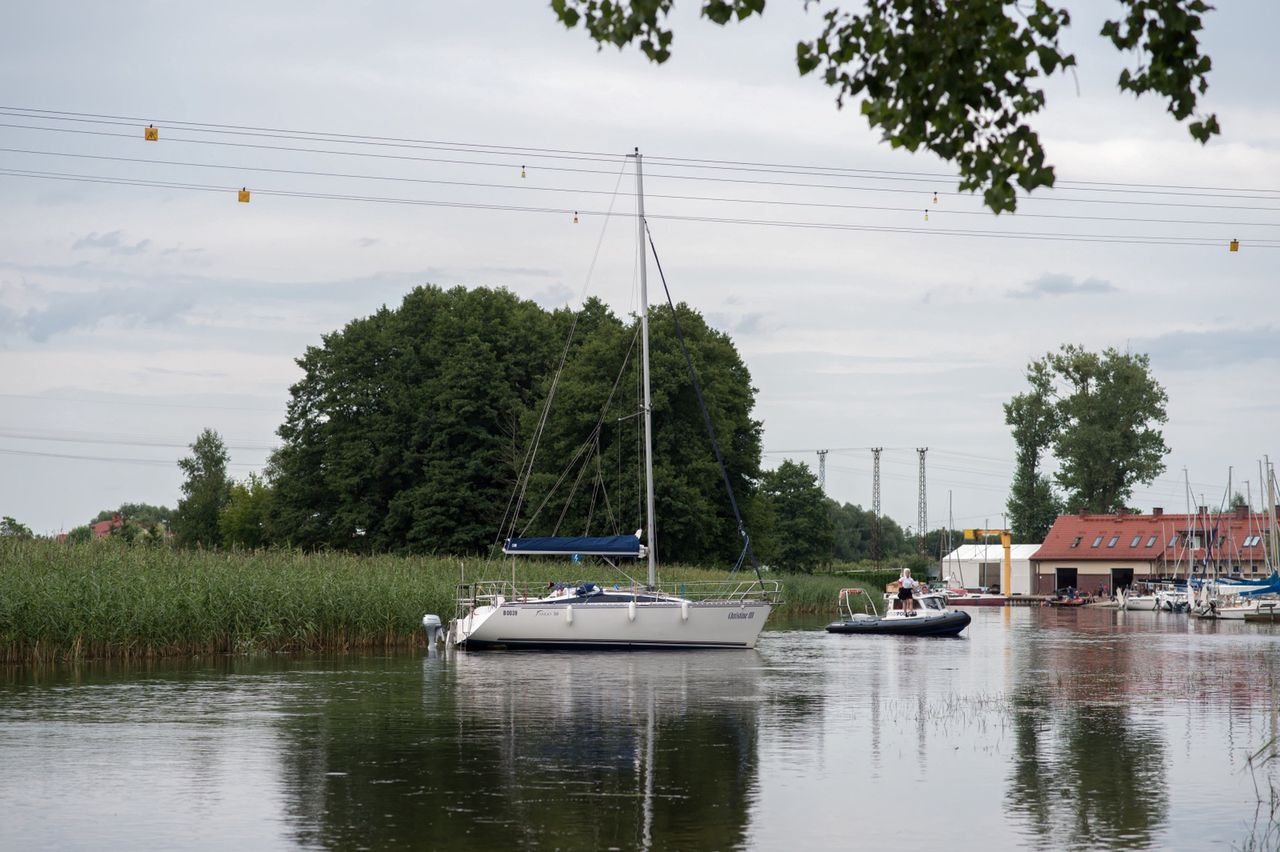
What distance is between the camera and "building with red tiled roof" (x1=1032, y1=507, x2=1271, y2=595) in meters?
105

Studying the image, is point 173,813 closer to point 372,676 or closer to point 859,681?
point 372,676

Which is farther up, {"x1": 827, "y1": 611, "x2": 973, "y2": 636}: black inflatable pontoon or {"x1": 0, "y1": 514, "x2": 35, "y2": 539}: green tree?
{"x1": 0, "y1": 514, "x2": 35, "y2": 539}: green tree

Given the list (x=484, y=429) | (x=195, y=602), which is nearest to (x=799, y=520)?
(x=484, y=429)

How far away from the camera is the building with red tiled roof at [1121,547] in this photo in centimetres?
10531

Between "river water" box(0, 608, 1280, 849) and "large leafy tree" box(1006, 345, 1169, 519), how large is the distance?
81288mm

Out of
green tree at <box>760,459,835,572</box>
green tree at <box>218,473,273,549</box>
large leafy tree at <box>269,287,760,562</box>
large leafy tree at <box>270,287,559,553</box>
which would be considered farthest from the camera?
green tree at <box>760,459,835,572</box>

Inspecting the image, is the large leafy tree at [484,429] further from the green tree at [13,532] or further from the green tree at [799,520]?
the green tree at [799,520]

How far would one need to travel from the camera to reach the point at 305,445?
2899 inches

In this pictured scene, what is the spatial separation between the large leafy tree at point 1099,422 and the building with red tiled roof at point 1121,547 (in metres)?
2.97

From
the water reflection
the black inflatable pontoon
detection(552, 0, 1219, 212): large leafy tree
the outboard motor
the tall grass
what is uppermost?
detection(552, 0, 1219, 212): large leafy tree

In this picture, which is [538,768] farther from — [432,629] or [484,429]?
[484,429]

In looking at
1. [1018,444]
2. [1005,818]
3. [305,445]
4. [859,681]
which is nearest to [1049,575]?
[1018,444]

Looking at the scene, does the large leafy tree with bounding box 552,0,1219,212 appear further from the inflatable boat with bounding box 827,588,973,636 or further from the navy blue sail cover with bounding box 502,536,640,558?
the inflatable boat with bounding box 827,588,973,636

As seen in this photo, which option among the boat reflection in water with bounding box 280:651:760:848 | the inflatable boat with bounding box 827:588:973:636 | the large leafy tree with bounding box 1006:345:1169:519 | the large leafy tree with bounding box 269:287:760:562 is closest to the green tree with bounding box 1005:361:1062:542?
the large leafy tree with bounding box 1006:345:1169:519
